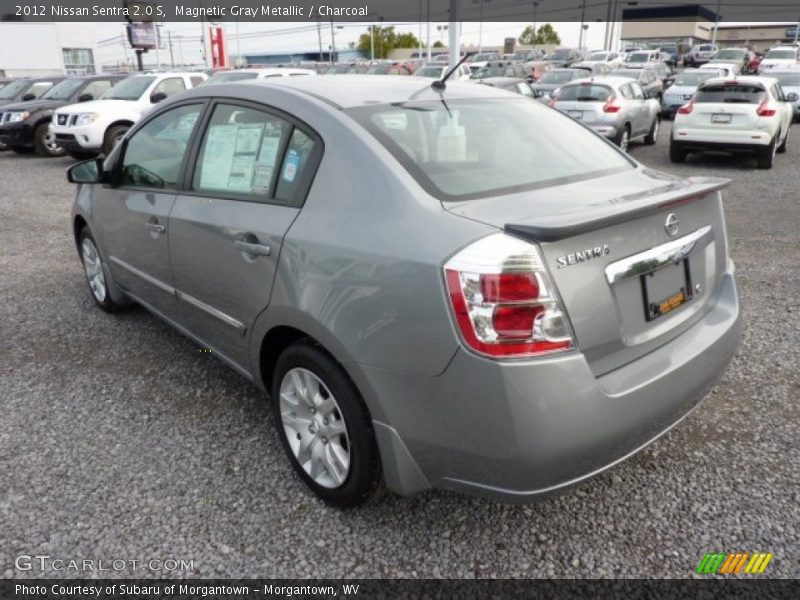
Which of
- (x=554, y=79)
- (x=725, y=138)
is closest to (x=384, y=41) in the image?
(x=554, y=79)

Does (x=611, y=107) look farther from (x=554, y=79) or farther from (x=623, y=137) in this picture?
(x=554, y=79)

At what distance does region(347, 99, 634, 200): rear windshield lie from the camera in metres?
2.41

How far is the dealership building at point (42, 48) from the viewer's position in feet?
181

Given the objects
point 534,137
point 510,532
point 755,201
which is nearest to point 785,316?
point 534,137

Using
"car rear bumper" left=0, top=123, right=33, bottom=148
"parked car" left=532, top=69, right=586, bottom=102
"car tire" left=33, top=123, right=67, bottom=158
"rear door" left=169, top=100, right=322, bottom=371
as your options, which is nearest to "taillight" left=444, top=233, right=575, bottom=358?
"rear door" left=169, top=100, right=322, bottom=371

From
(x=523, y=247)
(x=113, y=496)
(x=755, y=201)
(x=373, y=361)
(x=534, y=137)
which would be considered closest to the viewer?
(x=523, y=247)

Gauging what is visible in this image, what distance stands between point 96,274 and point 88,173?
982 millimetres

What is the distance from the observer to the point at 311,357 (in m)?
2.40

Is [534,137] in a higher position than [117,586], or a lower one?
higher

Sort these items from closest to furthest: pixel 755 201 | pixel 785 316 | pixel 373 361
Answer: pixel 373 361
pixel 785 316
pixel 755 201

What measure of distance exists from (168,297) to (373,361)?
1.79 meters

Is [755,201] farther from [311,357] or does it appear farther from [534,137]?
[311,357]

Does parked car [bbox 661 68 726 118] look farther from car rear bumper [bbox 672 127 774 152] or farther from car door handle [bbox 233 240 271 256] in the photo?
car door handle [bbox 233 240 271 256]

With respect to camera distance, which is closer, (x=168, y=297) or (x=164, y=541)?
(x=164, y=541)
